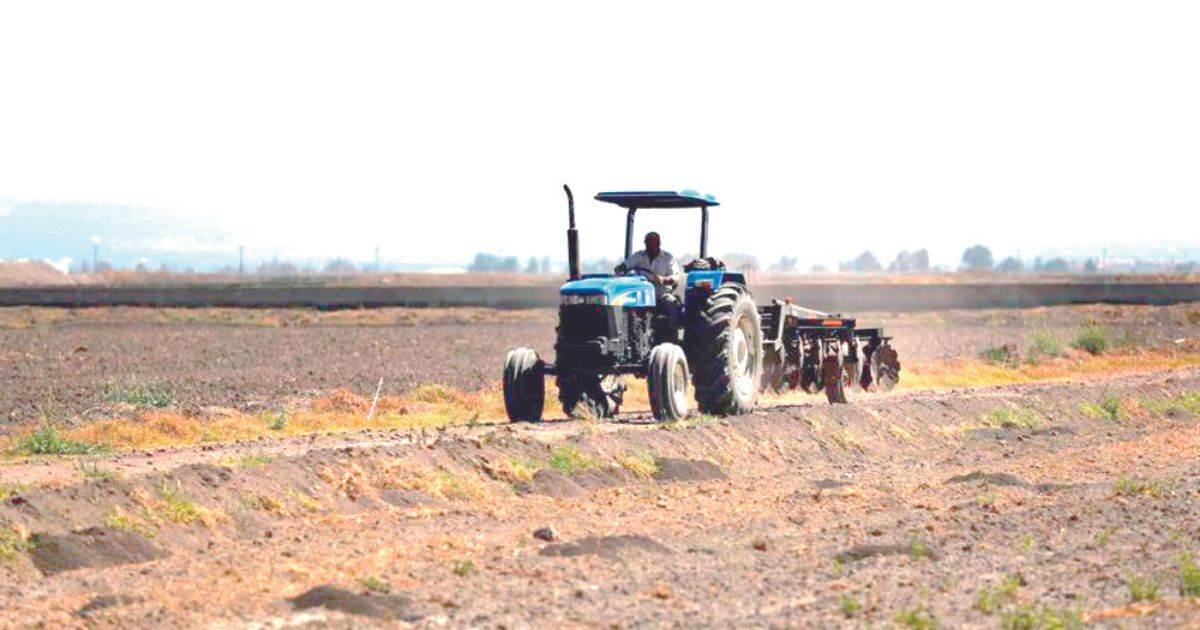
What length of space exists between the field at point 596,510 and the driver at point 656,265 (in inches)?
74.9

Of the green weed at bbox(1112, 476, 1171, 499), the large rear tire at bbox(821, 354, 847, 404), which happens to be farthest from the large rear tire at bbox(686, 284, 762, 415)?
the green weed at bbox(1112, 476, 1171, 499)

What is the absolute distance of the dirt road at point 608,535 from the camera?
461 inches

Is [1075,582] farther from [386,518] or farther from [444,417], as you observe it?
[444,417]

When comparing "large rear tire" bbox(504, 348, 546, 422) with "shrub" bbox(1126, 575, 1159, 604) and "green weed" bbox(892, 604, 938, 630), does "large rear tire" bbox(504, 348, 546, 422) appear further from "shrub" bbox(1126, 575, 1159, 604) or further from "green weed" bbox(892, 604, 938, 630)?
"green weed" bbox(892, 604, 938, 630)

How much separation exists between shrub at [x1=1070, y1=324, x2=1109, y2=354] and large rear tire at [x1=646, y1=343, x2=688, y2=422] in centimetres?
2189

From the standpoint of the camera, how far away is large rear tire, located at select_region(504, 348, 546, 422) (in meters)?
23.4

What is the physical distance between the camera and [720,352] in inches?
898

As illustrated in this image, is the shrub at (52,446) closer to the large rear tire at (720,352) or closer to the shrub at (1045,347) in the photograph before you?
the large rear tire at (720,352)

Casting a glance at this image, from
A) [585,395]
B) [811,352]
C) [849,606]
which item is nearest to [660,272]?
[585,395]

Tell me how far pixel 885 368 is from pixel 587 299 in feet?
29.3

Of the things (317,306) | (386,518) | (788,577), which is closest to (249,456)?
(386,518)

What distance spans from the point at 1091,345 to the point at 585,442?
25.7 m

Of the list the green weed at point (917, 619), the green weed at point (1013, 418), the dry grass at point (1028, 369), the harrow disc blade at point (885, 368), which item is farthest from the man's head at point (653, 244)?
the green weed at point (917, 619)

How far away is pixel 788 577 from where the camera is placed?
42.2ft
